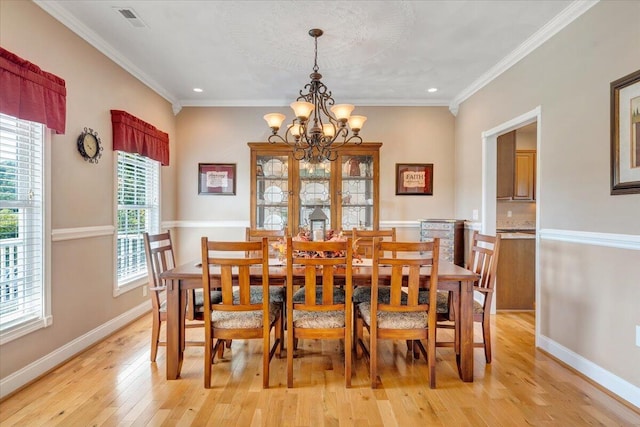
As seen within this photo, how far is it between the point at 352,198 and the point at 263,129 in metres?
1.60

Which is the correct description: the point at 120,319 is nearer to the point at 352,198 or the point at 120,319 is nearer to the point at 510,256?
the point at 352,198

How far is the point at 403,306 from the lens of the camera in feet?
7.39

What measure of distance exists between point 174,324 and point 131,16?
241 centimetres

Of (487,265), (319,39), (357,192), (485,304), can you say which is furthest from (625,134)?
(357,192)

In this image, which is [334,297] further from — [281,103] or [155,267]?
[281,103]

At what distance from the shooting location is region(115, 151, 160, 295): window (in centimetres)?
359

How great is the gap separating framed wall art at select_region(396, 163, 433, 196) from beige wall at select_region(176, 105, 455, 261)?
6cm

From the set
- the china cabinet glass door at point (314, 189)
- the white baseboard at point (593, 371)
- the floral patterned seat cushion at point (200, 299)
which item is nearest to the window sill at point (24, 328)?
the floral patterned seat cushion at point (200, 299)

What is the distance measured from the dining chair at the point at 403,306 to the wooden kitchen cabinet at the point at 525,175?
3219 millimetres

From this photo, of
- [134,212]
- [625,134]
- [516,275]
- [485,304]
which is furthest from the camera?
[516,275]

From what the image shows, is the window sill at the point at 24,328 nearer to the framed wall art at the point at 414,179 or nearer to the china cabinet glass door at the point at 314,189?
the china cabinet glass door at the point at 314,189

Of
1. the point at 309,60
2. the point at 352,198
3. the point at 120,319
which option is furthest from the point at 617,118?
the point at 120,319

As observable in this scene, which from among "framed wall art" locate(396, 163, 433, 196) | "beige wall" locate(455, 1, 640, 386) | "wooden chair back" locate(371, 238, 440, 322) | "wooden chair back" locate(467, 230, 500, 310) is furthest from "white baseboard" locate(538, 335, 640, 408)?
"framed wall art" locate(396, 163, 433, 196)

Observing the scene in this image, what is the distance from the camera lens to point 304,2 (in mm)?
2467
